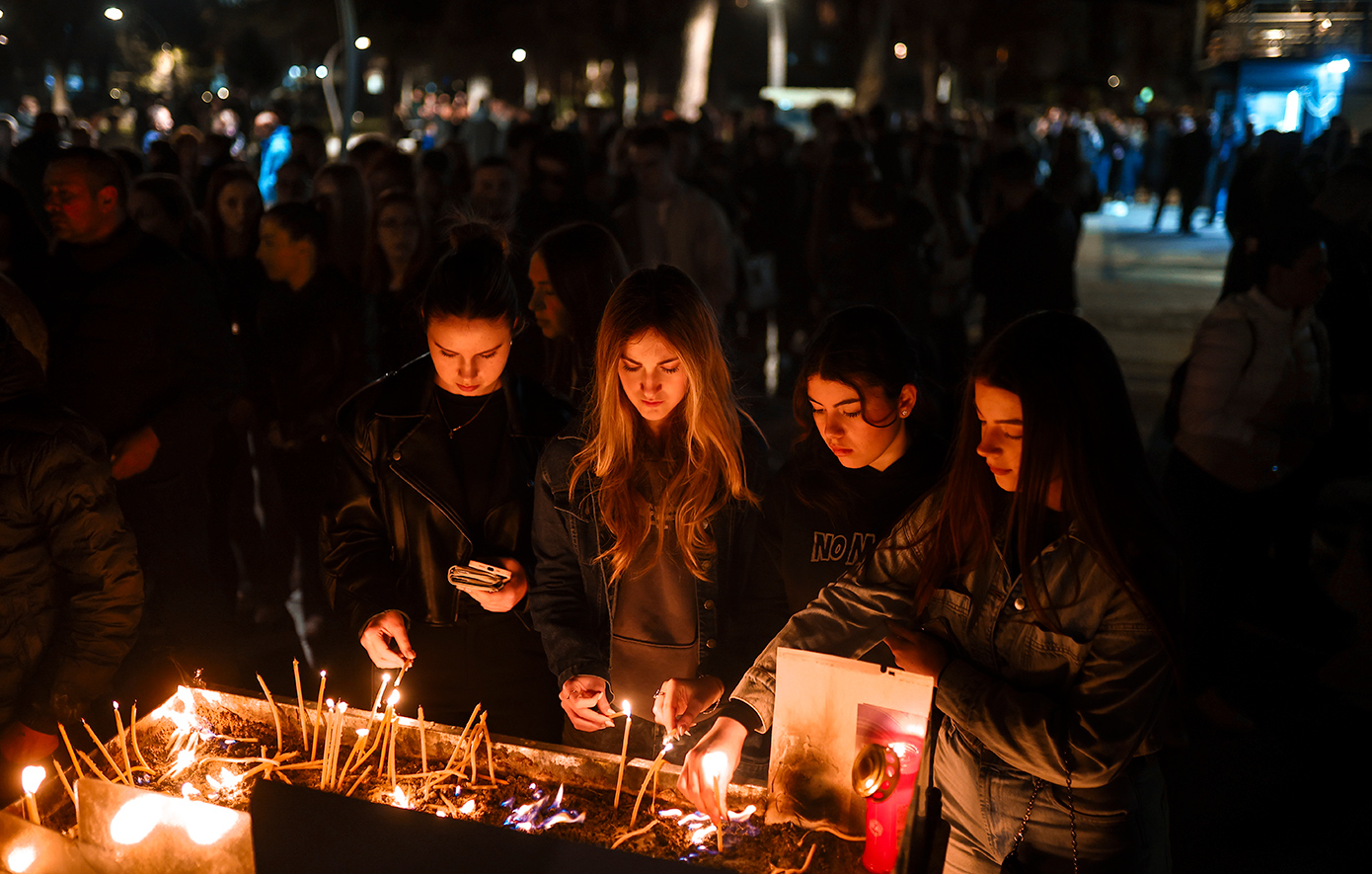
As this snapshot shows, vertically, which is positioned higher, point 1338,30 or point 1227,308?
point 1338,30

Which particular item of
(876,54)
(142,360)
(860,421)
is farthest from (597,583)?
(876,54)

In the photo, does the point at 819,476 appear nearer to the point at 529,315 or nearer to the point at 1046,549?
the point at 1046,549

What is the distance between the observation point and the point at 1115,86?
72812mm

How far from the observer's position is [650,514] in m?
2.90

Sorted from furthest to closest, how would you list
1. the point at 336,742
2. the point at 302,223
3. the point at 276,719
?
the point at 302,223, the point at 276,719, the point at 336,742

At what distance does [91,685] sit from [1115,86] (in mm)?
79798

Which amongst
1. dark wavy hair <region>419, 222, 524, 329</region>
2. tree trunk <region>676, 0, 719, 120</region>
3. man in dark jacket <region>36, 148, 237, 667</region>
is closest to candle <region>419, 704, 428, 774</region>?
dark wavy hair <region>419, 222, 524, 329</region>

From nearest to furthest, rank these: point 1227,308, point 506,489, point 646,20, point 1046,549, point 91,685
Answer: point 1046,549
point 91,685
point 506,489
point 1227,308
point 646,20

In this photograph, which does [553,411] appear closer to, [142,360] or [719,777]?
[719,777]

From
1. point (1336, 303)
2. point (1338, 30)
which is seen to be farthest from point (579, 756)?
point (1338, 30)

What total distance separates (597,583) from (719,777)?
2.96 feet

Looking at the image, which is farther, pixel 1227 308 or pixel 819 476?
pixel 1227 308

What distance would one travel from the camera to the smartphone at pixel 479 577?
2.68m

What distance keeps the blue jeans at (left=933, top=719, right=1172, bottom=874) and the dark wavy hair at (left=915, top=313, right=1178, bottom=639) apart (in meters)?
0.36
